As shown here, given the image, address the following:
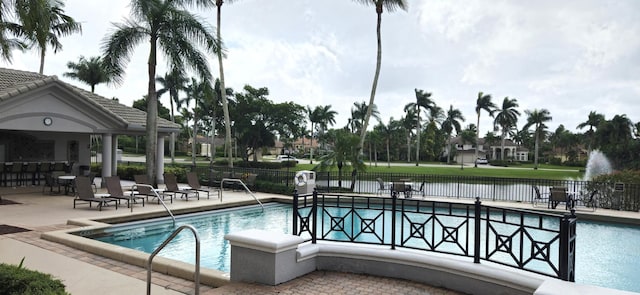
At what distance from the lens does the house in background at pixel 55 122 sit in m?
15.8

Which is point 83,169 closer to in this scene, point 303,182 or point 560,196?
point 303,182

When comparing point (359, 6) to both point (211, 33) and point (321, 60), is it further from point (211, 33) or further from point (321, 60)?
point (211, 33)

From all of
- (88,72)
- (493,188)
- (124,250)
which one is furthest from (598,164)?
(88,72)

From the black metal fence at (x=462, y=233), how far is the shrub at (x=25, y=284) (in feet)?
11.6

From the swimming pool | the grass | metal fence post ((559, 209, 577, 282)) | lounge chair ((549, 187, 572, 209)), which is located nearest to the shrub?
the swimming pool

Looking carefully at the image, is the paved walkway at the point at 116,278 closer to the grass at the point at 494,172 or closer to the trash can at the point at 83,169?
the trash can at the point at 83,169

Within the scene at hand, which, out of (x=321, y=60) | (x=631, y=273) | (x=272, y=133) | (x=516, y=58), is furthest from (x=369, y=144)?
(x=631, y=273)

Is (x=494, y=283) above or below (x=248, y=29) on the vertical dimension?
below

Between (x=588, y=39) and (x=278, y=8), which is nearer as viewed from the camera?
(x=588, y=39)

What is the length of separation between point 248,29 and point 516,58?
12.8 m

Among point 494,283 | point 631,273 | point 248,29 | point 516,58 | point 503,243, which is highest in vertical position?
point 248,29

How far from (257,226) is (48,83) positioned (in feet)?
33.3

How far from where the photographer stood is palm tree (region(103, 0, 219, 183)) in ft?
58.1

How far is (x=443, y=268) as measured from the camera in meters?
5.90
